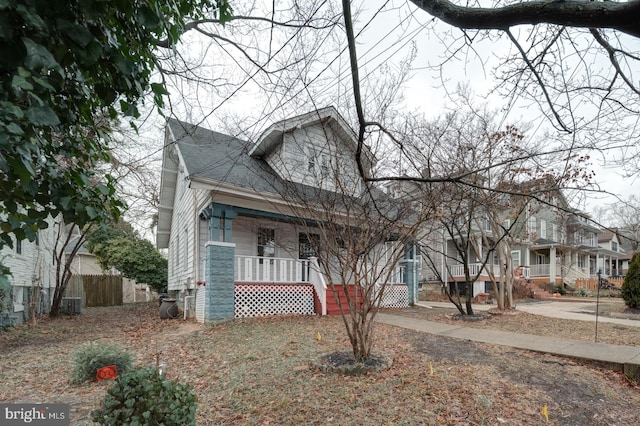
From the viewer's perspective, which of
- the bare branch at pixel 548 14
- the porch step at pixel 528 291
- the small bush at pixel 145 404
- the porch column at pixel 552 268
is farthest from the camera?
the porch column at pixel 552 268

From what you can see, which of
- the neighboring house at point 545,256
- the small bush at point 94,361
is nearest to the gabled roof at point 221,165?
the small bush at point 94,361

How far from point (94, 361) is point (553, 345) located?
7057mm

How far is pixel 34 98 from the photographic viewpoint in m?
1.38

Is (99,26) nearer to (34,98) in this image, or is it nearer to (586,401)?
(34,98)

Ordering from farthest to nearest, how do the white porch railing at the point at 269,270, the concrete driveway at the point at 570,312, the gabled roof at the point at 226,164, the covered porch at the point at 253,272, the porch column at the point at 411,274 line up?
the porch column at the point at 411,274, the white porch railing at the point at 269,270, the concrete driveway at the point at 570,312, the covered porch at the point at 253,272, the gabled roof at the point at 226,164

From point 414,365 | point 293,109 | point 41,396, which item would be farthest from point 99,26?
point 414,365

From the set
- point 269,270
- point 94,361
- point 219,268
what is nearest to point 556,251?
point 269,270

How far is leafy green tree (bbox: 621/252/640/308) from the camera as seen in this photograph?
12.1 m

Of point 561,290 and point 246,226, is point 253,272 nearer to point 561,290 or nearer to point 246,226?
point 246,226

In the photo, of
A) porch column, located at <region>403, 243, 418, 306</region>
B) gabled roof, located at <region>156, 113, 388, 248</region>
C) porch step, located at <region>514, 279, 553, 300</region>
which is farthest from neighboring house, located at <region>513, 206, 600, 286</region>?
gabled roof, located at <region>156, 113, 388, 248</region>

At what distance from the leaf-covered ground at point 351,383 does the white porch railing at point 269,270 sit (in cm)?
297

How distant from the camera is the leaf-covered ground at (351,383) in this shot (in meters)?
3.61

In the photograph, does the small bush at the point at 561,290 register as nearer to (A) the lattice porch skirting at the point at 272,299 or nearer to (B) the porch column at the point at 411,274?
(B) the porch column at the point at 411,274

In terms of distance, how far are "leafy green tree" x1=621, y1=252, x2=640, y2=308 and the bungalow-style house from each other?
25.0ft
